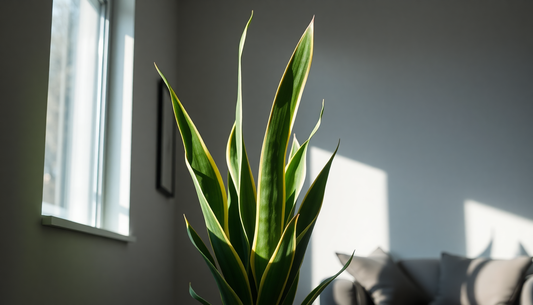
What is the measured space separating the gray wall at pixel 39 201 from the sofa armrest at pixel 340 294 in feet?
3.31

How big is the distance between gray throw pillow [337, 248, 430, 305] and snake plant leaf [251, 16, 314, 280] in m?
1.63

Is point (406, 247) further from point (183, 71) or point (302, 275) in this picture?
point (183, 71)

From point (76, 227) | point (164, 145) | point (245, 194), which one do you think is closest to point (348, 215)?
point (164, 145)

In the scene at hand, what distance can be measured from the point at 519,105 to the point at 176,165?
2589mm

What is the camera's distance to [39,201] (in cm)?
145

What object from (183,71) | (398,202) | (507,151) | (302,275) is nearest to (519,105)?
(507,151)

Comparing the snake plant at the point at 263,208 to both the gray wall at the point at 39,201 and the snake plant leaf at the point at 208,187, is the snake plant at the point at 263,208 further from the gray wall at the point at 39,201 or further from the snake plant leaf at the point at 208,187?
the gray wall at the point at 39,201

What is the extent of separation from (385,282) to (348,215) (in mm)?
659

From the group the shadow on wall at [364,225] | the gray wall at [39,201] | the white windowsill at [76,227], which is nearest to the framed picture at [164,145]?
the gray wall at [39,201]

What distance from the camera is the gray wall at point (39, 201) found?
1.29 meters

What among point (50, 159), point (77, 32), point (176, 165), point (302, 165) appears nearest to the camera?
point (302, 165)

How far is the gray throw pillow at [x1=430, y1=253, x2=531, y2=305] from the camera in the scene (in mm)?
2721

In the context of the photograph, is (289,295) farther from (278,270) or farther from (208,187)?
(208,187)

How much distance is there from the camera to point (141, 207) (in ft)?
→ 8.52
